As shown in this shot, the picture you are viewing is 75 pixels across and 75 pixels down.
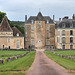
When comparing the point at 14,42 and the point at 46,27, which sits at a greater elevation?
the point at 46,27

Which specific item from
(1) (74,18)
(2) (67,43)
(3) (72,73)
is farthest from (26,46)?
(3) (72,73)

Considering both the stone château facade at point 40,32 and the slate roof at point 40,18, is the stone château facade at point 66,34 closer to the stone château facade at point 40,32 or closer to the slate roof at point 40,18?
the stone château facade at point 40,32

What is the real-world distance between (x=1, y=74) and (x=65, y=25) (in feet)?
206

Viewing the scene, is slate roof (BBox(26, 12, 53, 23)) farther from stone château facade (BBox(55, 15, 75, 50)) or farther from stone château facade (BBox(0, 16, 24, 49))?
stone château facade (BBox(0, 16, 24, 49))

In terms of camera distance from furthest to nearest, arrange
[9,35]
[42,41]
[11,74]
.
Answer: [42,41] < [9,35] < [11,74]

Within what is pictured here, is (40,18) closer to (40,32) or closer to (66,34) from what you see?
(40,32)

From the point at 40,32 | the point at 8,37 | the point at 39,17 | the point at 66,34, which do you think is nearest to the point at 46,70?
the point at 8,37

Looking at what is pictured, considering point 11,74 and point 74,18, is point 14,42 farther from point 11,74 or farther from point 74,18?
point 11,74

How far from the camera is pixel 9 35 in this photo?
76.6 metres

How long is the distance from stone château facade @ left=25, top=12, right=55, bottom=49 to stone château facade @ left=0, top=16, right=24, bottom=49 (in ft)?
22.6

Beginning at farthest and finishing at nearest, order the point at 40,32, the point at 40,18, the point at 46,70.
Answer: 1. the point at 40,32
2. the point at 40,18
3. the point at 46,70

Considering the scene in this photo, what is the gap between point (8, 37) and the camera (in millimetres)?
76562

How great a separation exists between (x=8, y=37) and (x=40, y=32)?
12998 millimetres

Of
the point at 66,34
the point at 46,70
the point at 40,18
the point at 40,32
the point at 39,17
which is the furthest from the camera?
the point at 40,32
